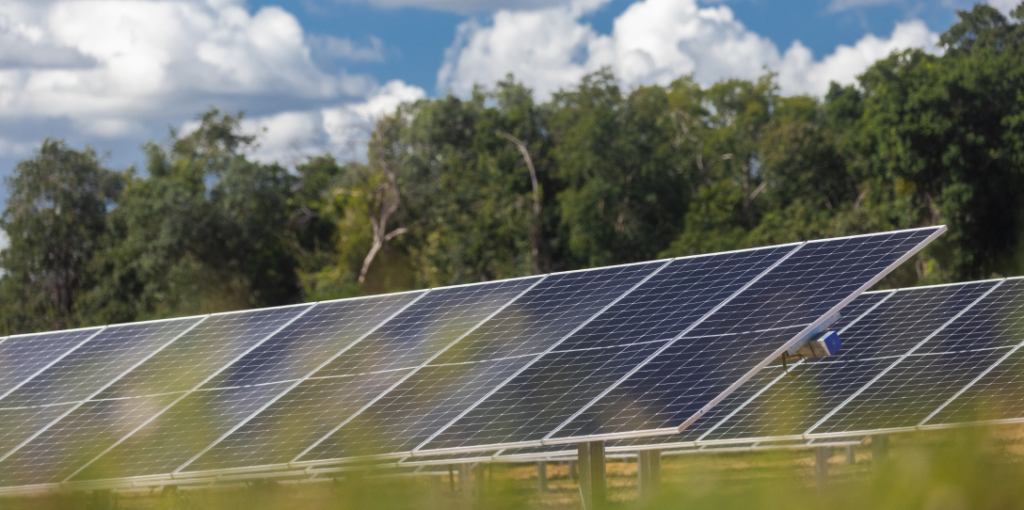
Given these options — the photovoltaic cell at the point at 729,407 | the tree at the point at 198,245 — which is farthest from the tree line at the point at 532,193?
the photovoltaic cell at the point at 729,407

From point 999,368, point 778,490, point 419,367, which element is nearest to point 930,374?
point 999,368

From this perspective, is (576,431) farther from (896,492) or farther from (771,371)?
(771,371)

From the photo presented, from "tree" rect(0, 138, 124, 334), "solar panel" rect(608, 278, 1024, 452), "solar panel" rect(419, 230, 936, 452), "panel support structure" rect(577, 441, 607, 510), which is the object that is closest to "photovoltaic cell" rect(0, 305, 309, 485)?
"solar panel" rect(419, 230, 936, 452)

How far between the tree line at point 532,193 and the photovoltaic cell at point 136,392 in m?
32.1

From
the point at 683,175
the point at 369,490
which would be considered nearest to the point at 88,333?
the point at 369,490

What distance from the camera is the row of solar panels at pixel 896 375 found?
15.6 meters

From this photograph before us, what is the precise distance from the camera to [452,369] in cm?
1256

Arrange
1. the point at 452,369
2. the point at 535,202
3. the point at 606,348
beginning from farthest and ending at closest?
1. the point at 535,202
2. the point at 452,369
3. the point at 606,348

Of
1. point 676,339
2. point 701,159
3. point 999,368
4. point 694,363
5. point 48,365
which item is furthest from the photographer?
point 701,159

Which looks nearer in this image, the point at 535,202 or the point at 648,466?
the point at 648,466

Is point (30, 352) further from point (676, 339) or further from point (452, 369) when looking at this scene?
point (676, 339)

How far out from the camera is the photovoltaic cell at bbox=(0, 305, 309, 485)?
38.4 ft

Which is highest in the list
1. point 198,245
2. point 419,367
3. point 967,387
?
point 198,245

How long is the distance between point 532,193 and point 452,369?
43.6m
